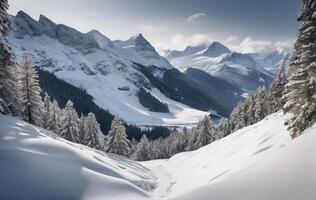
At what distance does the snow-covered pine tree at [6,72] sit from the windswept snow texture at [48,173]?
10.2 meters

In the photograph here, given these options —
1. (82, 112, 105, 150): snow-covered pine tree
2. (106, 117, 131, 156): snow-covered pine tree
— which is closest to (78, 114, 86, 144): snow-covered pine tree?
(82, 112, 105, 150): snow-covered pine tree

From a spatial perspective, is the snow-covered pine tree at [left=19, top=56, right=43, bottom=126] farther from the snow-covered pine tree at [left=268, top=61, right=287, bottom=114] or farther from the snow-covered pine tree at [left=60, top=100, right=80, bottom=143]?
the snow-covered pine tree at [left=268, top=61, right=287, bottom=114]

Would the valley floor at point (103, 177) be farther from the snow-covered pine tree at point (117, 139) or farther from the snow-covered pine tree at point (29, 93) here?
the snow-covered pine tree at point (117, 139)

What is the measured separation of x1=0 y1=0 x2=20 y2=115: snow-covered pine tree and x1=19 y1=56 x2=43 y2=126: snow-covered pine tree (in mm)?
12023

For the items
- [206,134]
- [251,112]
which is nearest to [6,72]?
[206,134]

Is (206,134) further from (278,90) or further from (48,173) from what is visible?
(48,173)

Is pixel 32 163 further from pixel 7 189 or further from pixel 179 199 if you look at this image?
pixel 179 199

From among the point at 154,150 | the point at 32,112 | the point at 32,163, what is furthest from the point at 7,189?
the point at 154,150

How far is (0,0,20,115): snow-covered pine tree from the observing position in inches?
1179

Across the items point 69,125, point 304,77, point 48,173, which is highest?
point 304,77

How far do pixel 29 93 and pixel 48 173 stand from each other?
3421cm

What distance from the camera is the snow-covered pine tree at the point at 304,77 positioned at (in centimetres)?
2205

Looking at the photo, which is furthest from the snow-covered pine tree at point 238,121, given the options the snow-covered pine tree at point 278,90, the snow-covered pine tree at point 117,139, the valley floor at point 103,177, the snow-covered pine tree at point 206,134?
the valley floor at point 103,177

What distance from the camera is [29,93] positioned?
48.9 meters
